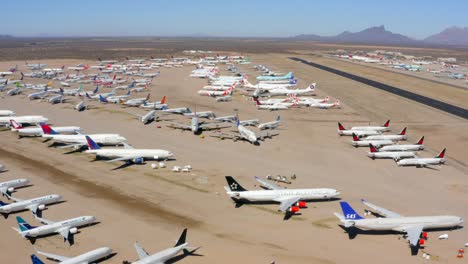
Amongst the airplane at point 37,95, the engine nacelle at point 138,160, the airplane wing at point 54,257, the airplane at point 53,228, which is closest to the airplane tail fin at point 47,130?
the engine nacelle at point 138,160

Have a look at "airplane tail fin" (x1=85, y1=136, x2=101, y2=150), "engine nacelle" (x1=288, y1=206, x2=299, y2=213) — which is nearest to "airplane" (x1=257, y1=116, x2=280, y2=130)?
"airplane tail fin" (x1=85, y1=136, x2=101, y2=150)

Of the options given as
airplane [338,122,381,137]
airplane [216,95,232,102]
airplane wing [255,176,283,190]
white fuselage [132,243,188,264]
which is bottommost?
white fuselage [132,243,188,264]

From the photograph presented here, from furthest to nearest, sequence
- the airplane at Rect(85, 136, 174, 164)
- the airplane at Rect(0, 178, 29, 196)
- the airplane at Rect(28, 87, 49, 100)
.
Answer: the airplane at Rect(28, 87, 49, 100) → the airplane at Rect(85, 136, 174, 164) → the airplane at Rect(0, 178, 29, 196)

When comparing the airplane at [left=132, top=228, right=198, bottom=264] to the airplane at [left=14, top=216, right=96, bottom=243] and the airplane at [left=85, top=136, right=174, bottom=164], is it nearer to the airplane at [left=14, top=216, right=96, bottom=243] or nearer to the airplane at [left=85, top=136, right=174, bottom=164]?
the airplane at [left=14, top=216, right=96, bottom=243]

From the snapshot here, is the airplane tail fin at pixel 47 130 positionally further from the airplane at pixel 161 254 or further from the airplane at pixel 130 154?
the airplane at pixel 161 254

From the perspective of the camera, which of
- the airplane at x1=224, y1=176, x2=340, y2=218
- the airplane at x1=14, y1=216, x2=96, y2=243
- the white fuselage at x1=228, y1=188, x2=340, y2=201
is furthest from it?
the white fuselage at x1=228, y1=188, x2=340, y2=201

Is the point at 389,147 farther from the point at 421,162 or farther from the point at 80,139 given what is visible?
the point at 80,139

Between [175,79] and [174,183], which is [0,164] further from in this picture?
[175,79]
